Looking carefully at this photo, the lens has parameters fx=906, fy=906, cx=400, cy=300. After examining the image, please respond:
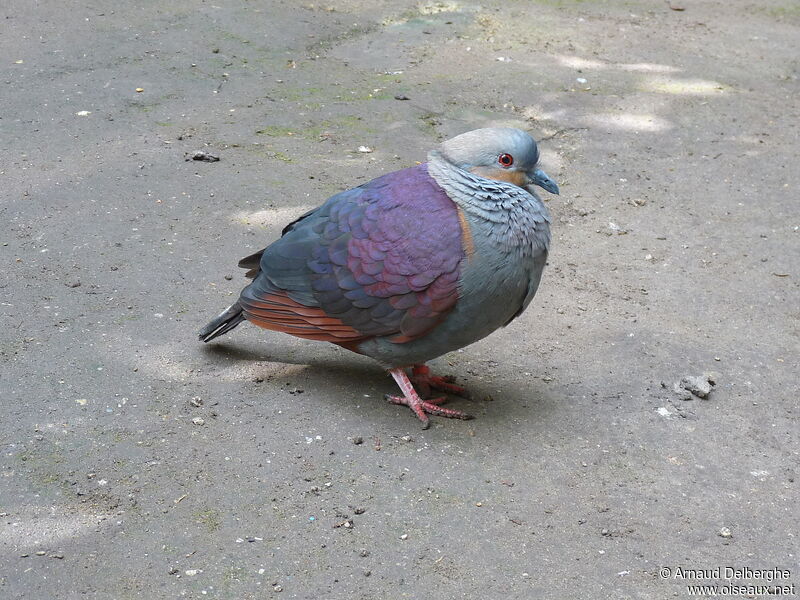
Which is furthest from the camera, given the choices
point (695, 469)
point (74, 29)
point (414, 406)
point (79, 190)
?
point (74, 29)

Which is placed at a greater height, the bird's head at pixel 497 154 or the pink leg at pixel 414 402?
the bird's head at pixel 497 154

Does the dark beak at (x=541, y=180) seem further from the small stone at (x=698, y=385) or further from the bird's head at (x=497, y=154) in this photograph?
the small stone at (x=698, y=385)

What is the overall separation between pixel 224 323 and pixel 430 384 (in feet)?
3.22

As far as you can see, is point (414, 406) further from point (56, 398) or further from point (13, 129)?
point (13, 129)

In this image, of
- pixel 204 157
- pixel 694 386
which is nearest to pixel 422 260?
pixel 694 386

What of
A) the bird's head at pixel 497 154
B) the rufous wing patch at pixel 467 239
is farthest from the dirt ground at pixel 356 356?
the bird's head at pixel 497 154

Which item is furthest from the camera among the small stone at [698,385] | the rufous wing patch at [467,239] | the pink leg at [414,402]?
the small stone at [698,385]

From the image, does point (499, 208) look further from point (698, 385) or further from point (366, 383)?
point (698, 385)

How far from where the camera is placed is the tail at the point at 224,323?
4125mm

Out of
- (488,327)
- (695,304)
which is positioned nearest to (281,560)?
(488,327)

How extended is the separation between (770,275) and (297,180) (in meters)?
2.89

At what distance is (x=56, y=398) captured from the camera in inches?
149

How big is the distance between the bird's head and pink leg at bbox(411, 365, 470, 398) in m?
0.98

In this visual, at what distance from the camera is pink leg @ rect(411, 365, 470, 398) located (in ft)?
13.6
